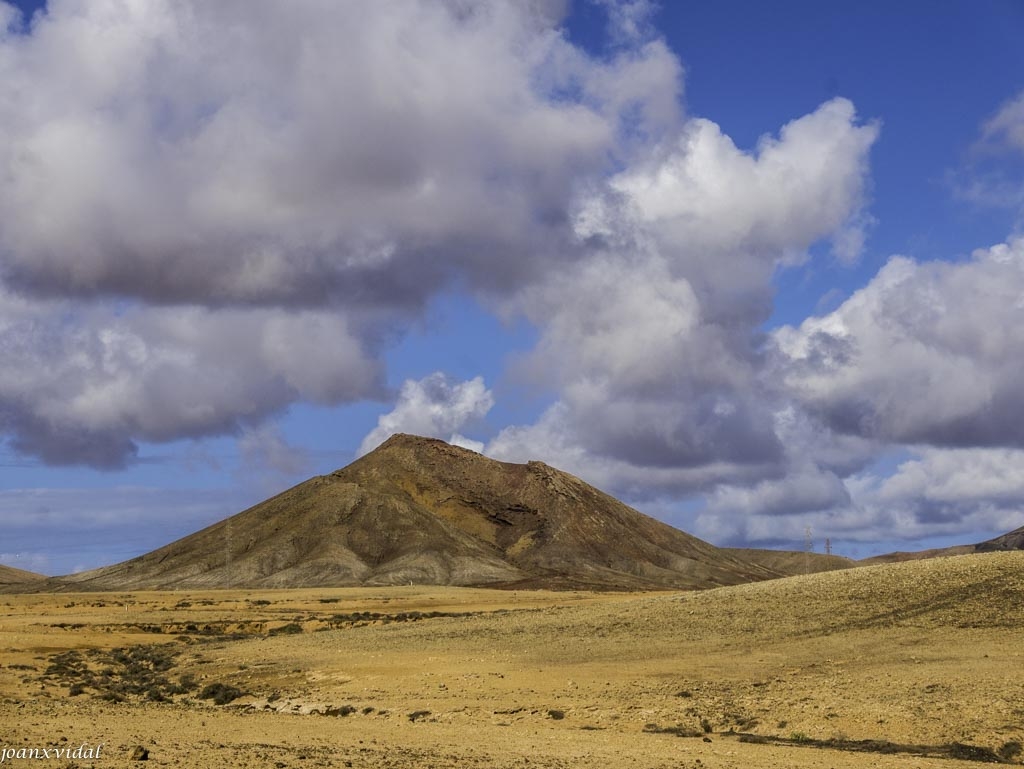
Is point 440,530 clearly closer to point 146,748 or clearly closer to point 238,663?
point 238,663

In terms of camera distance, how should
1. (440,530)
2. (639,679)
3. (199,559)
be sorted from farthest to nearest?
(440,530), (199,559), (639,679)

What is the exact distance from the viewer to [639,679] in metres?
36.5

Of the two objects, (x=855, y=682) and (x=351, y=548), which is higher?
(x=351, y=548)

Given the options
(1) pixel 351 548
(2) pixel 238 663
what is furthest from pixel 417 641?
(1) pixel 351 548

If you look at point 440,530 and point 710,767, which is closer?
point 710,767

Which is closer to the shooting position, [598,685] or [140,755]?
[140,755]

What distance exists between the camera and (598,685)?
35.8m

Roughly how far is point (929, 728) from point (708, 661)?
41.2 ft

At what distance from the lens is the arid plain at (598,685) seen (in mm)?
24672

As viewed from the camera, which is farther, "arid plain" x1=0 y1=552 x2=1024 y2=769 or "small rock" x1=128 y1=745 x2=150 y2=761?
"arid plain" x1=0 y1=552 x2=1024 y2=769

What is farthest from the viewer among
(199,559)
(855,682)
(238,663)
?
(199,559)

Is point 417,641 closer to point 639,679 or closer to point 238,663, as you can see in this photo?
point 238,663

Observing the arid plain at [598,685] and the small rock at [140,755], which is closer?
the small rock at [140,755]

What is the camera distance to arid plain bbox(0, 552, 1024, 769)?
80.9 ft
